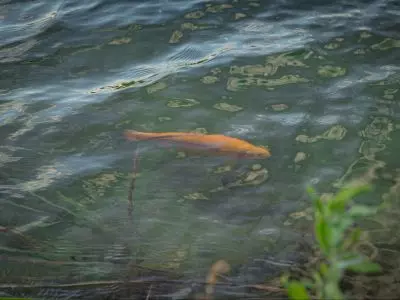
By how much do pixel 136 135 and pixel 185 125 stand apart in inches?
15.4

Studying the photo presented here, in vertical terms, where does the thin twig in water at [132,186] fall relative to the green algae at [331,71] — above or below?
below

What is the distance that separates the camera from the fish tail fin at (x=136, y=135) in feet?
14.5

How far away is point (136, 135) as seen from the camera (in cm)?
447

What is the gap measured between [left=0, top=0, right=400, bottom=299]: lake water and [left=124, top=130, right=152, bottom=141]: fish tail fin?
0.06 meters

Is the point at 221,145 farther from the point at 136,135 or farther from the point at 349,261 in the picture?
the point at 349,261

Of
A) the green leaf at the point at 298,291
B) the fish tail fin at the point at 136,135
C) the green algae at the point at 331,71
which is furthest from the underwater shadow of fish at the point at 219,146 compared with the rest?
the green leaf at the point at 298,291

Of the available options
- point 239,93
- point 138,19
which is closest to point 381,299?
point 239,93

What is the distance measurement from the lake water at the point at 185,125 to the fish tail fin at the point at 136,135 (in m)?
0.06

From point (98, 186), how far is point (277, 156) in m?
1.26

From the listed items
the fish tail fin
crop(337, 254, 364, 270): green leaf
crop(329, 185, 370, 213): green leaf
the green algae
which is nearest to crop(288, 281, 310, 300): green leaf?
crop(337, 254, 364, 270): green leaf

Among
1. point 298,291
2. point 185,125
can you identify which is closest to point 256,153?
point 185,125

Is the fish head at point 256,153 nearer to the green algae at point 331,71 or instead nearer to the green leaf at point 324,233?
the green algae at point 331,71

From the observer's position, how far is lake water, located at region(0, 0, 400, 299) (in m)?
3.35

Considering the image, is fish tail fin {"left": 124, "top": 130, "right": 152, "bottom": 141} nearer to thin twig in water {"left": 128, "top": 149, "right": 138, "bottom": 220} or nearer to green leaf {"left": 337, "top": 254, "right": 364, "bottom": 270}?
thin twig in water {"left": 128, "top": 149, "right": 138, "bottom": 220}
